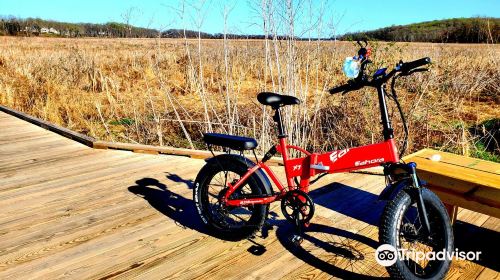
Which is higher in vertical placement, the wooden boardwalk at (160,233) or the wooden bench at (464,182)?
the wooden bench at (464,182)

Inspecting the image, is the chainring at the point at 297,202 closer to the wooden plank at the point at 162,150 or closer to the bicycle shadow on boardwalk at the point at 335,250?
the bicycle shadow on boardwalk at the point at 335,250

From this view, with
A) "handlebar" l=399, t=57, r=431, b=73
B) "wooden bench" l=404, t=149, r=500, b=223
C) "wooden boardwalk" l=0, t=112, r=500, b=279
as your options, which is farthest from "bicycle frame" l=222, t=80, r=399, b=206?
"wooden bench" l=404, t=149, r=500, b=223

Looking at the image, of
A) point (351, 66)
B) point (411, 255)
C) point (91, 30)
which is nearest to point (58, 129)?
point (351, 66)

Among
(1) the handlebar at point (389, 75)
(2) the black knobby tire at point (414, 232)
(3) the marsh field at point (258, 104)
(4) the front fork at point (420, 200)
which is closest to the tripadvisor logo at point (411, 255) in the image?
(2) the black knobby tire at point (414, 232)

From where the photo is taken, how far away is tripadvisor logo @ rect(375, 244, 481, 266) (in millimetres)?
2068

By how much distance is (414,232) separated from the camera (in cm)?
228

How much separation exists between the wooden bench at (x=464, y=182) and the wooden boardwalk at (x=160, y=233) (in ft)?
1.15

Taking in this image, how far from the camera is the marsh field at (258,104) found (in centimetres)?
521

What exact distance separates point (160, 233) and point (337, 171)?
132 centimetres

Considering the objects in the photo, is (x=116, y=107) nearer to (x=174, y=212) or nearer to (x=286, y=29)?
(x=286, y=29)

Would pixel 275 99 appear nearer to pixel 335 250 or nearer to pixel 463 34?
pixel 335 250

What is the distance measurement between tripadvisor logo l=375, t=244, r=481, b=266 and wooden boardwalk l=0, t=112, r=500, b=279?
6 centimetres

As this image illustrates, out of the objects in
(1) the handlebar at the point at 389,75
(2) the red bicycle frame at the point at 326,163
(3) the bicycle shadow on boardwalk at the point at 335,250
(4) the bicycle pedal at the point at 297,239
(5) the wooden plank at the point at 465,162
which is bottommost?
(3) the bicycle shadow on boardwalk at the point at 335,250

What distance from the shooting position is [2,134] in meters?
6.01
